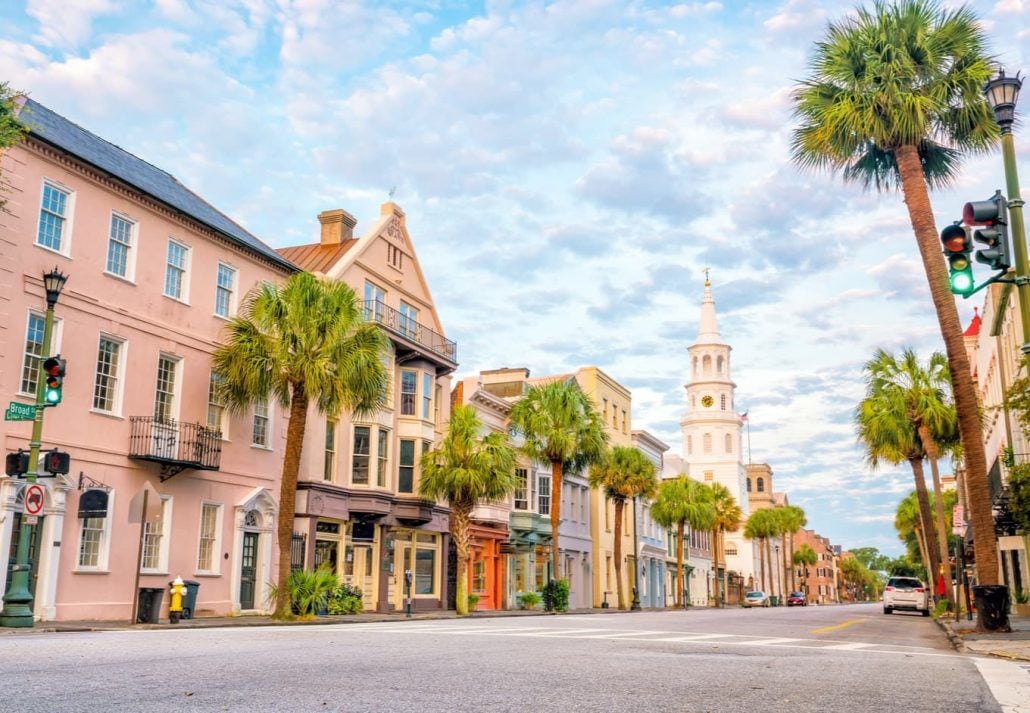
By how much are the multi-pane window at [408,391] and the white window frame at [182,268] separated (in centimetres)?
1181

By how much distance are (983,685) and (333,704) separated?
5944mm

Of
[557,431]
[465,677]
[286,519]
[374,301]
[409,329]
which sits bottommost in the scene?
[465,677]

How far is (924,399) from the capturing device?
124 ft

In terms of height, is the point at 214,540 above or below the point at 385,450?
below

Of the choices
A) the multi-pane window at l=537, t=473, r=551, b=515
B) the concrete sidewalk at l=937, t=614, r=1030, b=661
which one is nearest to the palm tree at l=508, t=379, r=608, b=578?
the multi-pane window at l=537, t=473, r=551, b=515

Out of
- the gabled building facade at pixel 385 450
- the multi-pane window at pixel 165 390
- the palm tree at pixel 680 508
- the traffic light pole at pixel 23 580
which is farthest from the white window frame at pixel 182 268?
the palm tree at pixel 680 508

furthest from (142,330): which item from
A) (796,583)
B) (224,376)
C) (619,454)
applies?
(796,583)

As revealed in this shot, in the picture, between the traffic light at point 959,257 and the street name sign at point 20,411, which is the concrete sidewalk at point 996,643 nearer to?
the traffic light at point 959,257

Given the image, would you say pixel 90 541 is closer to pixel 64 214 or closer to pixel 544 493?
pixel 64 214

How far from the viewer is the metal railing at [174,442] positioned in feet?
83.1

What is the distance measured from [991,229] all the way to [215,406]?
2281 centimetres

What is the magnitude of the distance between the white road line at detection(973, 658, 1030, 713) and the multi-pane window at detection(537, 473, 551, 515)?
39375mm

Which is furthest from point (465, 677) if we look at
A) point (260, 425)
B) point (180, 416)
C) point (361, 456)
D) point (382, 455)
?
point (382, 455)

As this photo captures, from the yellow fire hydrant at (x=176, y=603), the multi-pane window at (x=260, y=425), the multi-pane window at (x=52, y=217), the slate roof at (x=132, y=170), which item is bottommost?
the yellow fire hydrant at (x=176, y=603)
